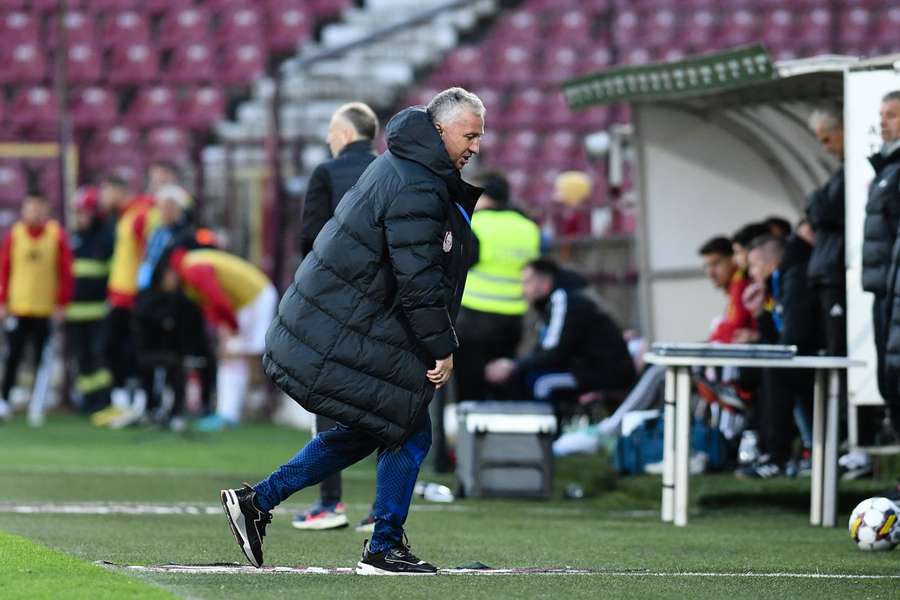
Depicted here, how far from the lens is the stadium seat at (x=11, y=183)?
19.3 m

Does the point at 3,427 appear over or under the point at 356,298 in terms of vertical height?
under

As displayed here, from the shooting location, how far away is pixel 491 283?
11875 millimetres

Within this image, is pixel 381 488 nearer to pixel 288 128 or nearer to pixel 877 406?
pixel 877 406

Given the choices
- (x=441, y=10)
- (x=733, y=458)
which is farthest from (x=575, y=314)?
(x=441, y=10)

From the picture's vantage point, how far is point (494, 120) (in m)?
21.6

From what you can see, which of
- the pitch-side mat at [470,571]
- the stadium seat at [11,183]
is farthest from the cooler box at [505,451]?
the stadium seat at [11,183]

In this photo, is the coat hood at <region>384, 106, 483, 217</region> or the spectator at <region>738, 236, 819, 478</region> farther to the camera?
the spectator at <region>738, 236, 819, 478</region>

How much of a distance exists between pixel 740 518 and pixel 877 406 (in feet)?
3.13

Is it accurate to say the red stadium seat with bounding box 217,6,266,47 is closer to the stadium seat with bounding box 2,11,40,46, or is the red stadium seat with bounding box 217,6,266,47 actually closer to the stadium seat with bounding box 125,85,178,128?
the stadium seat with bounding box 125,85,178,128

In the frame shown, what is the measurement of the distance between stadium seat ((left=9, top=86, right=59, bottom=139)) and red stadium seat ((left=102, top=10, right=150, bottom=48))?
113 centimetres

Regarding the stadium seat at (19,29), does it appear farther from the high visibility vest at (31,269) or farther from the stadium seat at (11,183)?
the high visibility vest at (31,269)

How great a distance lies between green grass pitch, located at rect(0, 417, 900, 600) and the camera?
19.3 ft

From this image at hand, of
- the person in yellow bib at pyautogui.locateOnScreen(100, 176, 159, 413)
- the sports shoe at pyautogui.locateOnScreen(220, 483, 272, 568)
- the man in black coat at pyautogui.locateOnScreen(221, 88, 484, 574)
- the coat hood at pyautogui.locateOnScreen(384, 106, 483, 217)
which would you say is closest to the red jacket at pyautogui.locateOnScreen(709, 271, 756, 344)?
the man in black coat at pyautogui.locateOnScreen(221, 88, 484, 574)

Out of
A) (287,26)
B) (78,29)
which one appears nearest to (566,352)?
(287,26)
